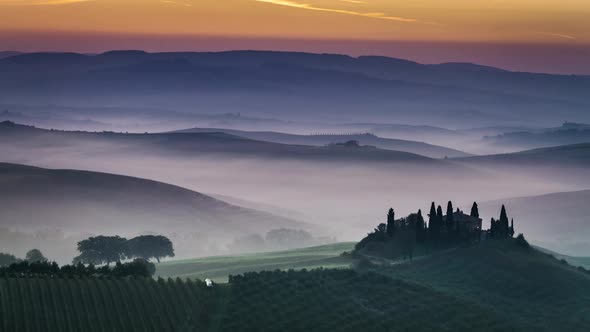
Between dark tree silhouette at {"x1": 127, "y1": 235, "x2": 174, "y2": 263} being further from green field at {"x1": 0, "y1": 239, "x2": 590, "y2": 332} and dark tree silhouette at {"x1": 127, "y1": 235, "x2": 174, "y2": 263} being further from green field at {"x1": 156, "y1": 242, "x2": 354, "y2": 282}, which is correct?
green field at {"x1": 0, "y1": 239, "x2": 590, "y2": 332}

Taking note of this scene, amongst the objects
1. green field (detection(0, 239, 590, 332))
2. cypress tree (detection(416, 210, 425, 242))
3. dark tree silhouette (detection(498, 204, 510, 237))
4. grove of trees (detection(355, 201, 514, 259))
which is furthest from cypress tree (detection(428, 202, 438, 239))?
green field (detection(0, 239, 590, 332))

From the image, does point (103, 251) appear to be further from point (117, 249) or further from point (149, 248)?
point (149, 248)

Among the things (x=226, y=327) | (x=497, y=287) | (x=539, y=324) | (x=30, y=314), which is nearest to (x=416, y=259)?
(x=497, y=287)

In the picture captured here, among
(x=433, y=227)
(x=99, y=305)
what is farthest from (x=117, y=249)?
(x=99, y=305)

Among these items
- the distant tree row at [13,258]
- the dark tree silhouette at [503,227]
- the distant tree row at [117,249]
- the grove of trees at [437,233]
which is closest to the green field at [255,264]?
the grove of trees at [437,233]

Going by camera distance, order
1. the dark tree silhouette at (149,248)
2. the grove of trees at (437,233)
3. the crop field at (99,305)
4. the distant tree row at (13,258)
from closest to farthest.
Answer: the crop field at (99,305), the grove of trees at (437,233), the distant tree row at (13,258), the dark tree silhouette at (149,248)

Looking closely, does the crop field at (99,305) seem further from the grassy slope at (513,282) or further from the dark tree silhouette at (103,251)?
the dark tree silhouette at (103,251)

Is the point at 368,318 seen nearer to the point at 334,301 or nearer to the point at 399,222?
the point at 334,301
